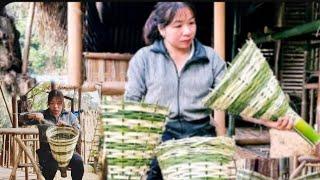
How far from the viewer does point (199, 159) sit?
0.73 m

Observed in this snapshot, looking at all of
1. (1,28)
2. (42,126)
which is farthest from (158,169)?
(1,28)

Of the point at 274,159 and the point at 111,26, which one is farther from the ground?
the point at 111,26

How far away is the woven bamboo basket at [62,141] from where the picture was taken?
36.0 inches

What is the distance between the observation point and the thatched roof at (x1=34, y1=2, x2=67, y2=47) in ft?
3.61

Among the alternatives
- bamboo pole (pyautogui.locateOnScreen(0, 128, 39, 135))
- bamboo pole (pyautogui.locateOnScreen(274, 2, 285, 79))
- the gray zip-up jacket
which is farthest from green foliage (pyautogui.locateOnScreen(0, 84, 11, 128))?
bamboo pole (pyautogui.locateOnScreen(274, 2, 285, 79))

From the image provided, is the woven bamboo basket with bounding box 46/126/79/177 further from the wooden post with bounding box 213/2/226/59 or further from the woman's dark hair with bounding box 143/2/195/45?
the wooden post with bounding box 213/2/226/59

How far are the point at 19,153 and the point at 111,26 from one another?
454 millimetres

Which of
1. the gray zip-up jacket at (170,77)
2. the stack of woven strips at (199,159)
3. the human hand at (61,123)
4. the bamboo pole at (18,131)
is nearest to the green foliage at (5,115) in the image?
the bamboo pole at (18,131)

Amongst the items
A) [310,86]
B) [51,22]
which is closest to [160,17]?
[51,22]

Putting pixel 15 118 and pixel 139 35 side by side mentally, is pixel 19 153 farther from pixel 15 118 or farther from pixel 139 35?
pixel 139 35

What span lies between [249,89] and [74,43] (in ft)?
1.52

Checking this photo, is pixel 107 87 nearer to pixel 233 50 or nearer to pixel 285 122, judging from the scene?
pixel 233 50

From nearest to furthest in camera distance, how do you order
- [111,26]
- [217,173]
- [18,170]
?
1. [217,173]
2. [18,170]
3. [111,26]

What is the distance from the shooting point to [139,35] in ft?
3.47
